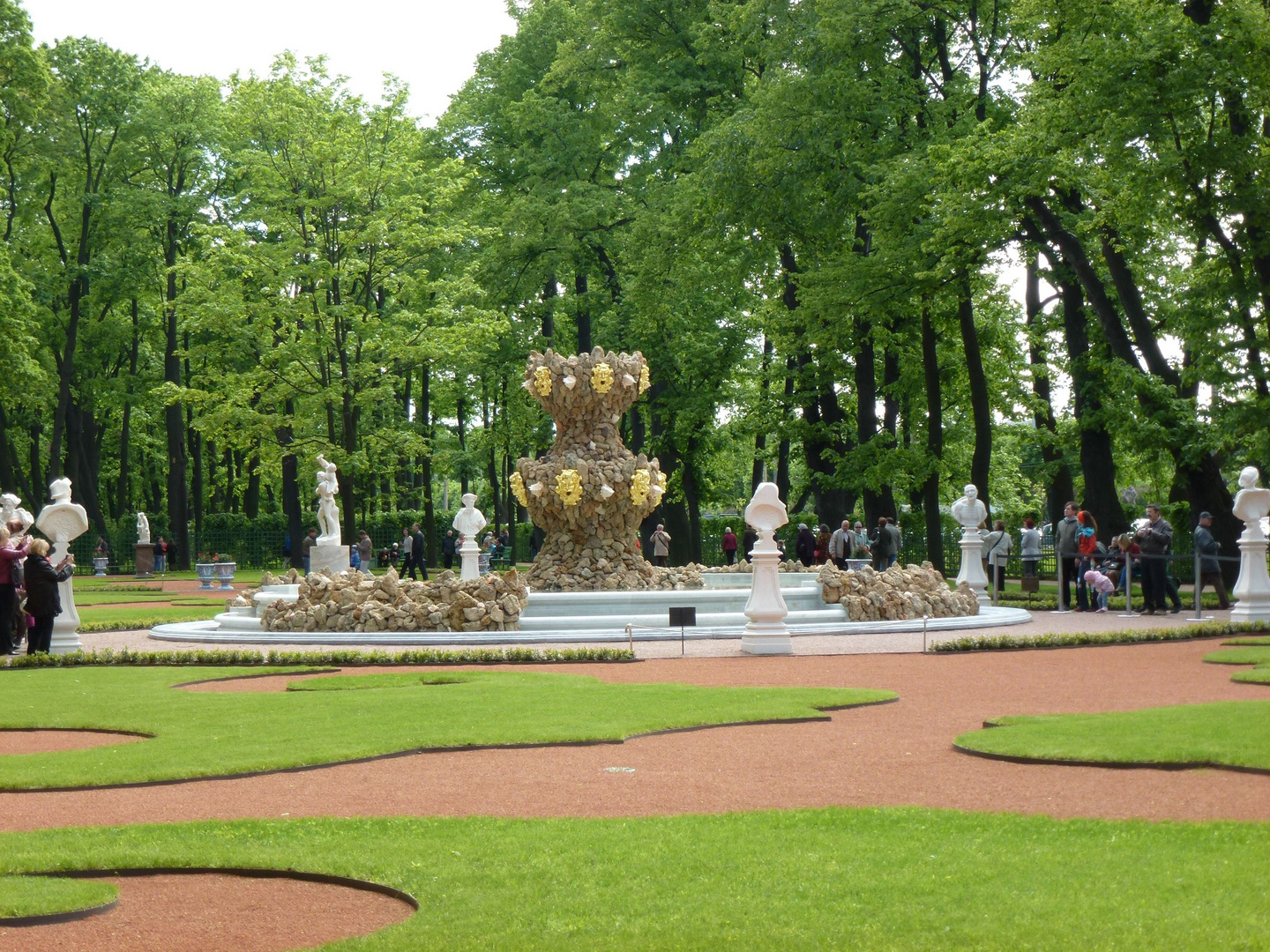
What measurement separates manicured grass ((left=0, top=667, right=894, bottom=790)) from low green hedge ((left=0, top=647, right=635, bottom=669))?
5.24 feet

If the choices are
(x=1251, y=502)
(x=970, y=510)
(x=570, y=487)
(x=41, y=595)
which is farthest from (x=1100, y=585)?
(x=41, y=595)

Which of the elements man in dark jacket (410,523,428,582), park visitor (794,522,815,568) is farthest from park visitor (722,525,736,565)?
man in dark jacket (410,523,428,582)

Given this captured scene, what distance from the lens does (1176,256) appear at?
38.8m

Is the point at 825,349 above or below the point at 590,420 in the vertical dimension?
above

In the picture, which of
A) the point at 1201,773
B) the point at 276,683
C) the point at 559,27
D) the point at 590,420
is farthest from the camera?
the point at 559,27

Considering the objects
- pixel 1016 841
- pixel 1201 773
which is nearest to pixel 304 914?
pixel 1016 841

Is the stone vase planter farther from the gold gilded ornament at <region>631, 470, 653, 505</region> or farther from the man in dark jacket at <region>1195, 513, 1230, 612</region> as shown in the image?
the man in dark jacket at <region>1195, 513, 1230, 612</region>

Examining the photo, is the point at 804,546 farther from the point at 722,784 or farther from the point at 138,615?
the point at 722,784

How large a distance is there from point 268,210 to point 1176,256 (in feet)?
82.2

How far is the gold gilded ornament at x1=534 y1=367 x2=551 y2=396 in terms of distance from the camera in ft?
83.8

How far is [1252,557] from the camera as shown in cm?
2094

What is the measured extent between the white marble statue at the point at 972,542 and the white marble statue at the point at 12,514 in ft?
50.4

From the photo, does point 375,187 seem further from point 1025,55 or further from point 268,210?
point 1025,55

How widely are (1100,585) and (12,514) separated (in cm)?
1800
